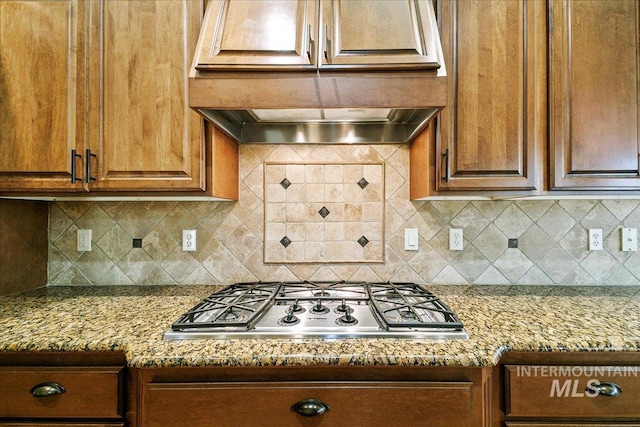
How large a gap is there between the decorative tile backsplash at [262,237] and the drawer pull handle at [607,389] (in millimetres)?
693

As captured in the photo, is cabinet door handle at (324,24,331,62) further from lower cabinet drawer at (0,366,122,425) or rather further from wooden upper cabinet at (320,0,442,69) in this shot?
lower cabinet drawer at (0,366,122,425)

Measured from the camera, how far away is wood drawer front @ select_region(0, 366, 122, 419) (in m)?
0.94

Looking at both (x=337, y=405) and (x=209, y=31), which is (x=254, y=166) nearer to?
(x=209, y=31)

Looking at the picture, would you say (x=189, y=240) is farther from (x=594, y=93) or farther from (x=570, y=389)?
(x=594, y=93)

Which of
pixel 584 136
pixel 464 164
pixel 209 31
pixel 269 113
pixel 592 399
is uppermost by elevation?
pixel 209 31

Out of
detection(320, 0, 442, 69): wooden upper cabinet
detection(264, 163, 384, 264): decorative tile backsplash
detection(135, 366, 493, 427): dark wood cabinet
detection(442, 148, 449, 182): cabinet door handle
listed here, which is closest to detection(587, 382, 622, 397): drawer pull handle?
detection(135, 366, 493, 427): dark wood cabinet

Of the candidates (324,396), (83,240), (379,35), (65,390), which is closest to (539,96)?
(379,35)

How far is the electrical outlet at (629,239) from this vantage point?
1.59m

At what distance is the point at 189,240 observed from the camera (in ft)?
5.34

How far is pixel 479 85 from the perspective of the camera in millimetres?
1244

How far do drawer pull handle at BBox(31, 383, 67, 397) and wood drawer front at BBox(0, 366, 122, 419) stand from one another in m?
0.01

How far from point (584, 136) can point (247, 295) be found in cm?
155

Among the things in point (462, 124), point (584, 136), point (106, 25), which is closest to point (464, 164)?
point (462, 124)

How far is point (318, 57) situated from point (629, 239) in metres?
1.82
